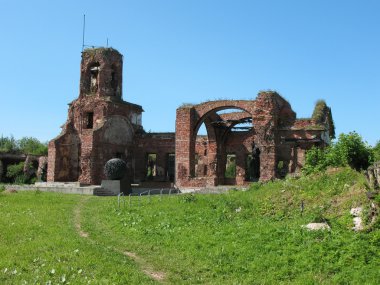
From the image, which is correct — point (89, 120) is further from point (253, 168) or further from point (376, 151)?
point (376, 151)

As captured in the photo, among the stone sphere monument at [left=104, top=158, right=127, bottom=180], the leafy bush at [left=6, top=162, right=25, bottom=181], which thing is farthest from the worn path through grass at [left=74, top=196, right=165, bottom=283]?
the leafy bush at [left=6, top=162, right=25, bottom=181]

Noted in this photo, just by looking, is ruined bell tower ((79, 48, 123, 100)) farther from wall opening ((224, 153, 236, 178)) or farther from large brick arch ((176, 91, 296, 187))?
wall opening ((224, 153, 236, 178))

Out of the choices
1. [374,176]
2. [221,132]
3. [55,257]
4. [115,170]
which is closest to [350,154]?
[374,176]

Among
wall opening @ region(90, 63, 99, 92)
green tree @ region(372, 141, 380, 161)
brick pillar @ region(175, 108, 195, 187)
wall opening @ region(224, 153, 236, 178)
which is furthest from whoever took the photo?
wall opening @ region(224, 153, 236, 178)

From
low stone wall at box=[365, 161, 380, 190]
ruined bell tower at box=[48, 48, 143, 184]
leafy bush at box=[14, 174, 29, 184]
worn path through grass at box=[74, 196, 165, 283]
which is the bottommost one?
worn path through grass at box=[74, 196, 165, 283]

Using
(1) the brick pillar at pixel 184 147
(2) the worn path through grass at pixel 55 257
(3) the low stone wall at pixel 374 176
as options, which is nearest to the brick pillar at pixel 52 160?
(1) the brick pillar at pixel 184 147

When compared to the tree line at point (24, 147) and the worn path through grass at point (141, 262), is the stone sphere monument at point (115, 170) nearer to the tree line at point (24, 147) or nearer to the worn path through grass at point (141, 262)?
the worn path through grass at point (141, 262)

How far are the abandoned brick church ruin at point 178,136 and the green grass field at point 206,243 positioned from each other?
12.3 meters

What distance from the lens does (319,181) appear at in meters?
14.3

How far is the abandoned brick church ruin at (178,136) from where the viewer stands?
2722cm

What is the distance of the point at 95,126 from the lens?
30.2m

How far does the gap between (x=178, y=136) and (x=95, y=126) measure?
5758 millimetres

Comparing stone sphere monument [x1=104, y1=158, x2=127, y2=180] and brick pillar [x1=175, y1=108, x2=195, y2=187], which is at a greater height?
brick pillar [x1=175, y1=108, x2=195, y2=187]

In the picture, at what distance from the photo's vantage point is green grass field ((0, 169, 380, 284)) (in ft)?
24.4
